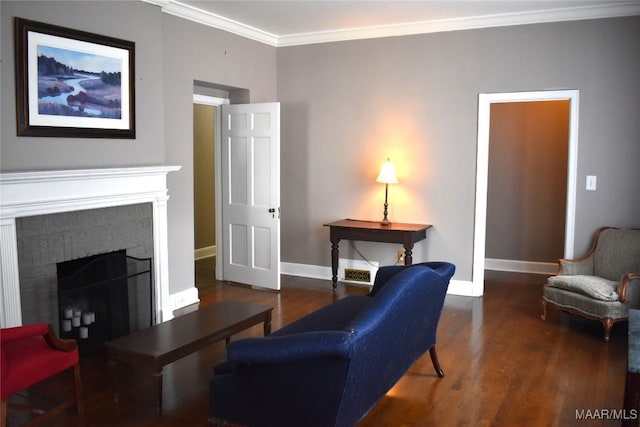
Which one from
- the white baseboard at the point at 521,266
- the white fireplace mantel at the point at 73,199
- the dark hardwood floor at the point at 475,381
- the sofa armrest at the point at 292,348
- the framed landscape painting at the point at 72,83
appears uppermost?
the framed landscape painting at the point at 72,83

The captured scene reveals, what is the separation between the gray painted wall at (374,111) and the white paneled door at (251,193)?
44 cm

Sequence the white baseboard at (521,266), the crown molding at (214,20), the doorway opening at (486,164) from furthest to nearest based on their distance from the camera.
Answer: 1. the white baseboard at (521,266)
2. the doorway opening at (486,164)
3. the crown molding at (214,20)

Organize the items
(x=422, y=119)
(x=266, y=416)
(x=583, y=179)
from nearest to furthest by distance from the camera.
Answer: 1. (x=266, y=416)
2. (x=583, y=179)
3. (x=422, y=119)

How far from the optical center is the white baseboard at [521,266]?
653 centimetres

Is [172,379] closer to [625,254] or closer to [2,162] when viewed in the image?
[2,162]

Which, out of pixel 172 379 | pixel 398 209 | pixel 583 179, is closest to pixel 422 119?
pixel 398 209

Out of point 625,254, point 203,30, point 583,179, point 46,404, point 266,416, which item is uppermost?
point 203,30

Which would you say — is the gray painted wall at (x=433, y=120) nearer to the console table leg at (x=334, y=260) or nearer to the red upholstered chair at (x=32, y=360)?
the console table leg at (x=334, y=260)

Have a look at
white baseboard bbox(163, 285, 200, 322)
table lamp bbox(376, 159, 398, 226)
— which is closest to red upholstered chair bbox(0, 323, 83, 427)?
white baseboard bbox(163, 285, 200, 322)

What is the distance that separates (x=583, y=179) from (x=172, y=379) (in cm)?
382

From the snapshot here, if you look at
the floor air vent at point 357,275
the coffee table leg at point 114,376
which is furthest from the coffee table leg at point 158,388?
the floor air vent at point 357,275

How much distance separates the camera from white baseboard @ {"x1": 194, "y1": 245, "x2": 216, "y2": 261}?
7.52m

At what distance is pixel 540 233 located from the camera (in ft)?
21.5

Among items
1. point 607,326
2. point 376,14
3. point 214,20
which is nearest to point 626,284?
point 607,326
